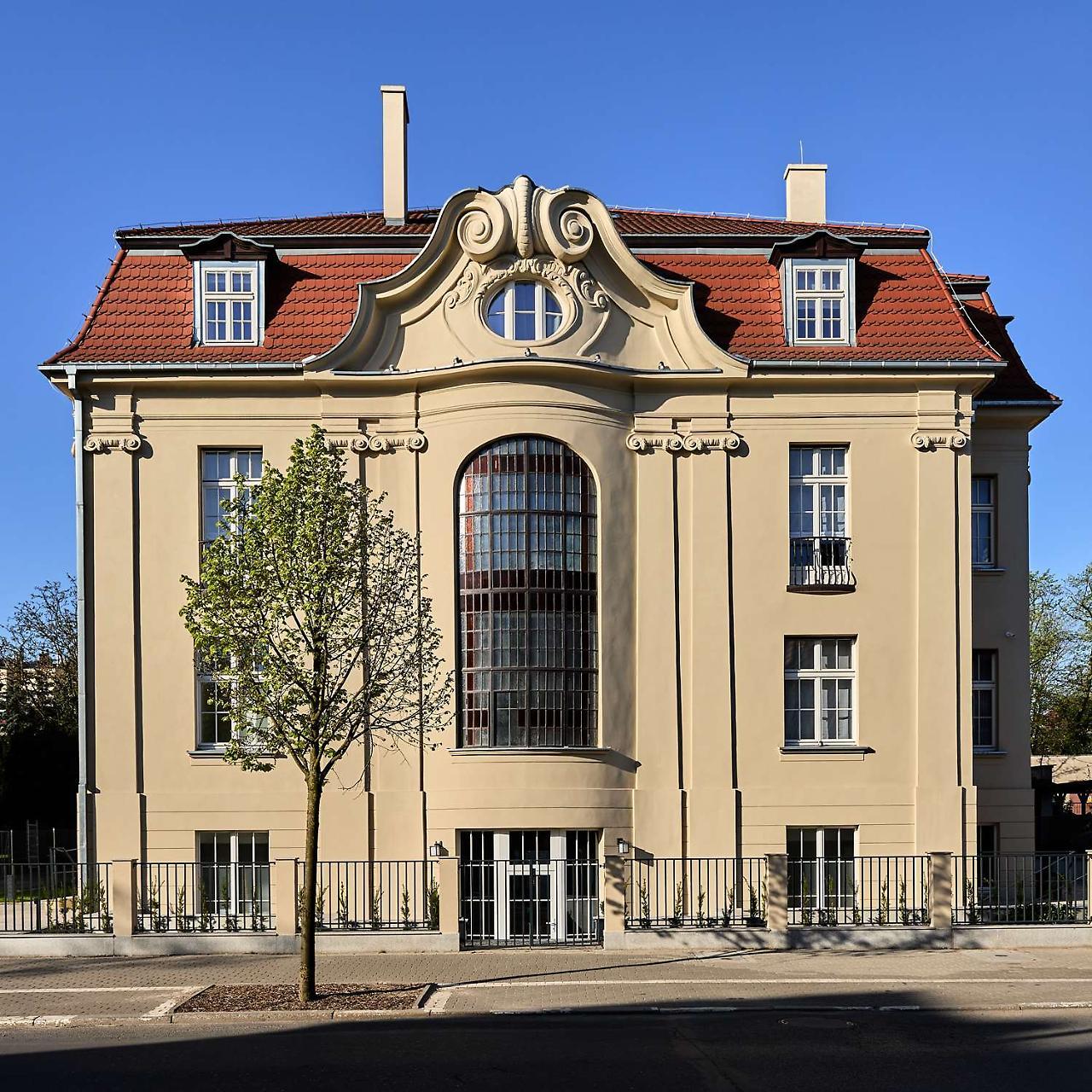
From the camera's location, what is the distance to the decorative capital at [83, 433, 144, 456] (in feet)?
84.4

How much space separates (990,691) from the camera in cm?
2764

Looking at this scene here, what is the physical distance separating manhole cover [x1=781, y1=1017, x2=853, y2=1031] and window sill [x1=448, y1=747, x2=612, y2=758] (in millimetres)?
8691

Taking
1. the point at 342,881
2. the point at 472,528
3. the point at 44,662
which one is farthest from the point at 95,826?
the point at 44,662

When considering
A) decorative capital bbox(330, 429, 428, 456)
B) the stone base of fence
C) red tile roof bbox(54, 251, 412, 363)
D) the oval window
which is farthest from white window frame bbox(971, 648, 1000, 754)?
red tile roof bbox(54, 251, 412, 363)

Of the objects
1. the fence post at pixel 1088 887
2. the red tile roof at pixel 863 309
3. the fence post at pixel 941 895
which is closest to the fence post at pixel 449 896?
the fence post at pixel 941 895

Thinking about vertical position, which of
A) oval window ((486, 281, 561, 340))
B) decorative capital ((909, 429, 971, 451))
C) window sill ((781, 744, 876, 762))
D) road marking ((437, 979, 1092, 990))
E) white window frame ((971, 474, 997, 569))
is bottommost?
road marking ((437, 979, 1092, 990))

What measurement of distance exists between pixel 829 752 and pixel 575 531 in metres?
6.07

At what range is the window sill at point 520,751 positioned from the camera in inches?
963

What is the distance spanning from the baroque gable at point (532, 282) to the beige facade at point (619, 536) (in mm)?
46

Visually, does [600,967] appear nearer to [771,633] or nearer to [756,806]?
[756,806]

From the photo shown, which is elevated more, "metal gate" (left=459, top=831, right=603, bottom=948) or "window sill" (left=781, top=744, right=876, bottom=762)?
"window sill" (left=781, top=744, right=876, bottom=762)

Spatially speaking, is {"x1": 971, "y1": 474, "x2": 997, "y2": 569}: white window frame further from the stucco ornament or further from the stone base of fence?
the stucco ornament

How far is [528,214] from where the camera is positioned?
82.8 ft

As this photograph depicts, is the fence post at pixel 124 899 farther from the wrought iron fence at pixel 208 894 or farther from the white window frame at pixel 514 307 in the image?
the white window frame at pixel 514 307
